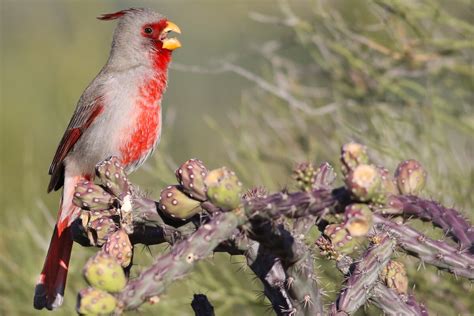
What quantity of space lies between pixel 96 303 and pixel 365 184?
740mm

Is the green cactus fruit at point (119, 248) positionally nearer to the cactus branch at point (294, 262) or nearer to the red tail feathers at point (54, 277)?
the cactus branch at point (294, 262)

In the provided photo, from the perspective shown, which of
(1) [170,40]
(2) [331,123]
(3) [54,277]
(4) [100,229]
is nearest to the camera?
(4) [100,229]

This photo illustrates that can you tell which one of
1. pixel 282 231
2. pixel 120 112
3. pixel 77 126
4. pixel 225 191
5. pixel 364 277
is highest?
pixel 225 191

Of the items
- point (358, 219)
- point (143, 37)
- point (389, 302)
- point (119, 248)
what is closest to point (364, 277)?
point (389, 302)

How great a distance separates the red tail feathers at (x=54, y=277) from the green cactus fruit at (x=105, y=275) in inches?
72.6

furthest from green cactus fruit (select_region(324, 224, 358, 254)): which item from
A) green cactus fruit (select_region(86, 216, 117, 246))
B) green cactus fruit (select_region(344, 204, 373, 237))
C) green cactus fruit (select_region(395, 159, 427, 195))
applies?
green cactus fruit (select_region(86, 216, 117, 246))

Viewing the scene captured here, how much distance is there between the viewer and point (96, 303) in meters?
2.10

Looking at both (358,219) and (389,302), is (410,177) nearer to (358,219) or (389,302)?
(389,302)

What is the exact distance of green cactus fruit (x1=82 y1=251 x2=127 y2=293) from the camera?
214 cm

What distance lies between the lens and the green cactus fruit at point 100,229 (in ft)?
9.37

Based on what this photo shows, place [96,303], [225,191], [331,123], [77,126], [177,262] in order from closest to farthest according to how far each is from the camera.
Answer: [96,303] < [177,262] < [225,191] < [77,126] < [331,123]

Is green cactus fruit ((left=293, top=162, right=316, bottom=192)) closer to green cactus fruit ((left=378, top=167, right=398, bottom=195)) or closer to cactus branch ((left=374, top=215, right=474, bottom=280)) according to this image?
green cactus fruit ((left=378, top=167, right=398, bottom=195))

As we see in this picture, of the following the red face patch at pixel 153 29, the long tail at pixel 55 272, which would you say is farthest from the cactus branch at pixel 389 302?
the red face patch at pixel 153 29

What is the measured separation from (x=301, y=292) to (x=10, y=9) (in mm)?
16772
